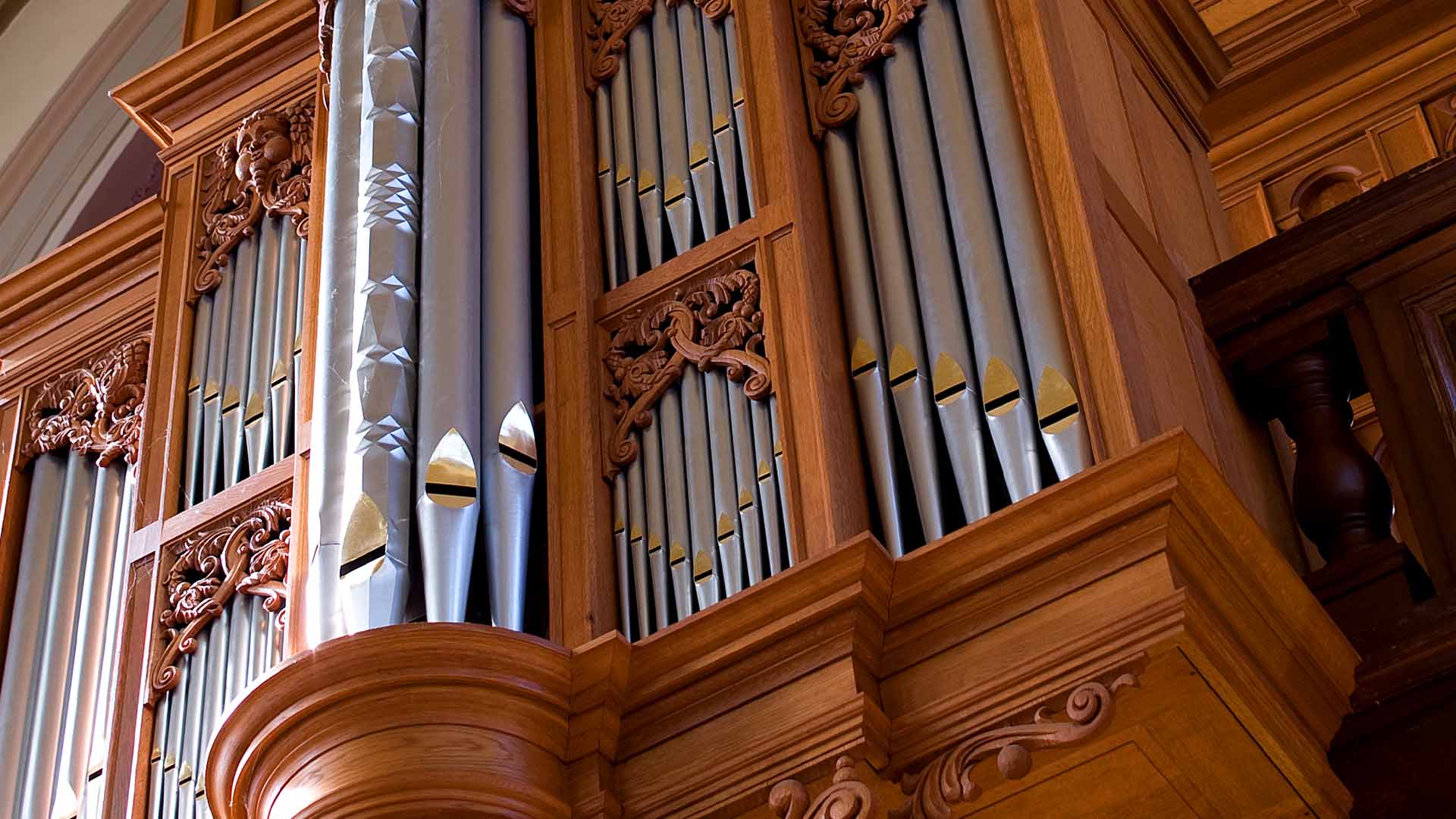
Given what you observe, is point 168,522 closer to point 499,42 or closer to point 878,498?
point 499,42

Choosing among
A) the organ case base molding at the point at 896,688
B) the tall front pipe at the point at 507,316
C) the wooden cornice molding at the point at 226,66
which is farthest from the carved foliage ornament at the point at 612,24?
the organ case base molding at the point at 896,688

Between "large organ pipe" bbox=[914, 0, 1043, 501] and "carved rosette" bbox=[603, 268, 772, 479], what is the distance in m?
0.47

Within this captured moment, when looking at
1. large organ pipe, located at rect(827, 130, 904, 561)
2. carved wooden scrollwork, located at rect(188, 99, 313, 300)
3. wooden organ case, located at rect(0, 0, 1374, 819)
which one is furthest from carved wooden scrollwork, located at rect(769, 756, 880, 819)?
→ carved wooden scrollwork, located at rect(188, 99, 313, 300)

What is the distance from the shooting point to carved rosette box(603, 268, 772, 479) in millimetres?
5258

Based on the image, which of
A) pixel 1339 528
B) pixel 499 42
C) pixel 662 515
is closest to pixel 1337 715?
pixel 1339 528

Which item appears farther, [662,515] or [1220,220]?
[1220,220]

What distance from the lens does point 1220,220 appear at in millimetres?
6336

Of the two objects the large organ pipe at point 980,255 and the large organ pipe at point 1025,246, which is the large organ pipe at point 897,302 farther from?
the large organ pipe at point 1025,246

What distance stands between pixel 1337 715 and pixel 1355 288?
112 cm

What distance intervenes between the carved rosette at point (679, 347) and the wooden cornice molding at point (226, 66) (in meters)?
2.19

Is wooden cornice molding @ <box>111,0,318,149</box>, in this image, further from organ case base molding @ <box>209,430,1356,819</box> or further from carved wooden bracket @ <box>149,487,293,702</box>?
organ case base molding @ <box>209,430,1356,819</box>

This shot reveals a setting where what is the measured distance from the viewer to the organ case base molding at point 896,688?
4367 mm

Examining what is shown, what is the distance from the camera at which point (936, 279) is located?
519 cm

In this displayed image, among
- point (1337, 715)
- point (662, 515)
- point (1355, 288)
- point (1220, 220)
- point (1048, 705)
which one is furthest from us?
point (1220, 220)
